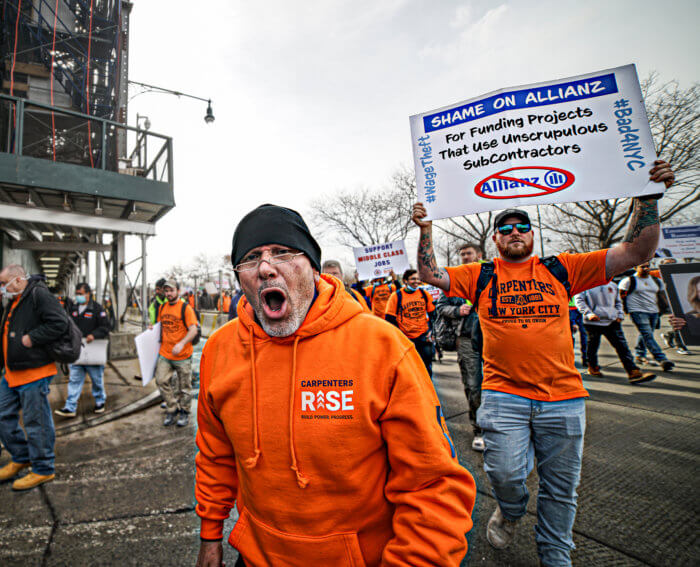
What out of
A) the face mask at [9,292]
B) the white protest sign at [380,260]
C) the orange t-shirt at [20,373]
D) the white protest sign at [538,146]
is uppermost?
the white protest sign at [380,260]

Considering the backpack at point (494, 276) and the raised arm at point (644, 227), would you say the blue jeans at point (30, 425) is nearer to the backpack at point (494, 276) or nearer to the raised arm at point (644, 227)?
the backpack at point (494, 276)

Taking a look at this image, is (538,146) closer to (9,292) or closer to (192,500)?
(192,500)

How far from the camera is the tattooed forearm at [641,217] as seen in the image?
2.16m

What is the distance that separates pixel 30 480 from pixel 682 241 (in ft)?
32.2

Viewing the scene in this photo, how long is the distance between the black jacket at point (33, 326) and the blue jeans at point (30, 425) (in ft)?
0.81

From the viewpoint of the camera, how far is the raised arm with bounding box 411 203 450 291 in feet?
8.64

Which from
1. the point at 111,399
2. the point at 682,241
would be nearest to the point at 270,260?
the point at 111,399

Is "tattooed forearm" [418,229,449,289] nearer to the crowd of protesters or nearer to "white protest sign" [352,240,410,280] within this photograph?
the crowd of protesters

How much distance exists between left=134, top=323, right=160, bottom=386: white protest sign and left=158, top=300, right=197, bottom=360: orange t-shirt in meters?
0.10

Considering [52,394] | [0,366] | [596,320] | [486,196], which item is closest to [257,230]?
[486,196]

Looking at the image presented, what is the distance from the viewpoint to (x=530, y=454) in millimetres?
2453

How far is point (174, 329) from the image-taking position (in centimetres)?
564

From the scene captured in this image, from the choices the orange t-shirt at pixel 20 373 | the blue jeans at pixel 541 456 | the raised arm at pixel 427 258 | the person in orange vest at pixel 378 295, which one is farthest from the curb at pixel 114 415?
the blue jeans at pixel 541 456

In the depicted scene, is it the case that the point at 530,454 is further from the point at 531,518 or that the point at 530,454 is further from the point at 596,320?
the point at 596,320
